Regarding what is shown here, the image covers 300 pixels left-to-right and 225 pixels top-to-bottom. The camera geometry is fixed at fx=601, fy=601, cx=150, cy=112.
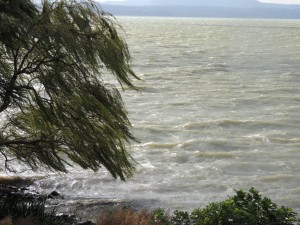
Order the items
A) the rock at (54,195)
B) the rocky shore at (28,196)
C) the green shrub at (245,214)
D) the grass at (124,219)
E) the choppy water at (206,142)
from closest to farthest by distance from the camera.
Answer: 1. the green shrub at (245,214)
2. the grass at (124,219)
3. the rocky shore at (28,196)
4. the rock at (54,195)
5. the choppy water at (206,142)

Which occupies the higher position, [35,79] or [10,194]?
[35,79]

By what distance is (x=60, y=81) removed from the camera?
32.2 feet

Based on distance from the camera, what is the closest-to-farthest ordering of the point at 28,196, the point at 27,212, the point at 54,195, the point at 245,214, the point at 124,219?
the point at 245,214 → the point at 124,219 → the point at 27,212 → the point at 28,196 → the point at 54,195

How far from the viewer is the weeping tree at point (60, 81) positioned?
31.7ft

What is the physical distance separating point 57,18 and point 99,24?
2.55 ft

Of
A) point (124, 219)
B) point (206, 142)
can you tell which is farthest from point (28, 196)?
point (206, 142)

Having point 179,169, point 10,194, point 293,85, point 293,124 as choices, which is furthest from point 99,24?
point 293,85

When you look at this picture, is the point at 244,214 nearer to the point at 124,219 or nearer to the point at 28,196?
the point at 124,219

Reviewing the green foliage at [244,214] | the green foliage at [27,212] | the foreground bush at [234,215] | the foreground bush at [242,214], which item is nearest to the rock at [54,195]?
the green foliage at [27,212]

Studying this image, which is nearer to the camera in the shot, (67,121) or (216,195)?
(67,121)

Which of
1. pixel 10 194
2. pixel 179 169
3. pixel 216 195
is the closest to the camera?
pixel 10 194

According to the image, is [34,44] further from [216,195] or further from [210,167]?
[210,167]

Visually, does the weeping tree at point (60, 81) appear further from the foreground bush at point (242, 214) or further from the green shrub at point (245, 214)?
the green shrub at point (245, 214)

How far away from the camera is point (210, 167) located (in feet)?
51.7
